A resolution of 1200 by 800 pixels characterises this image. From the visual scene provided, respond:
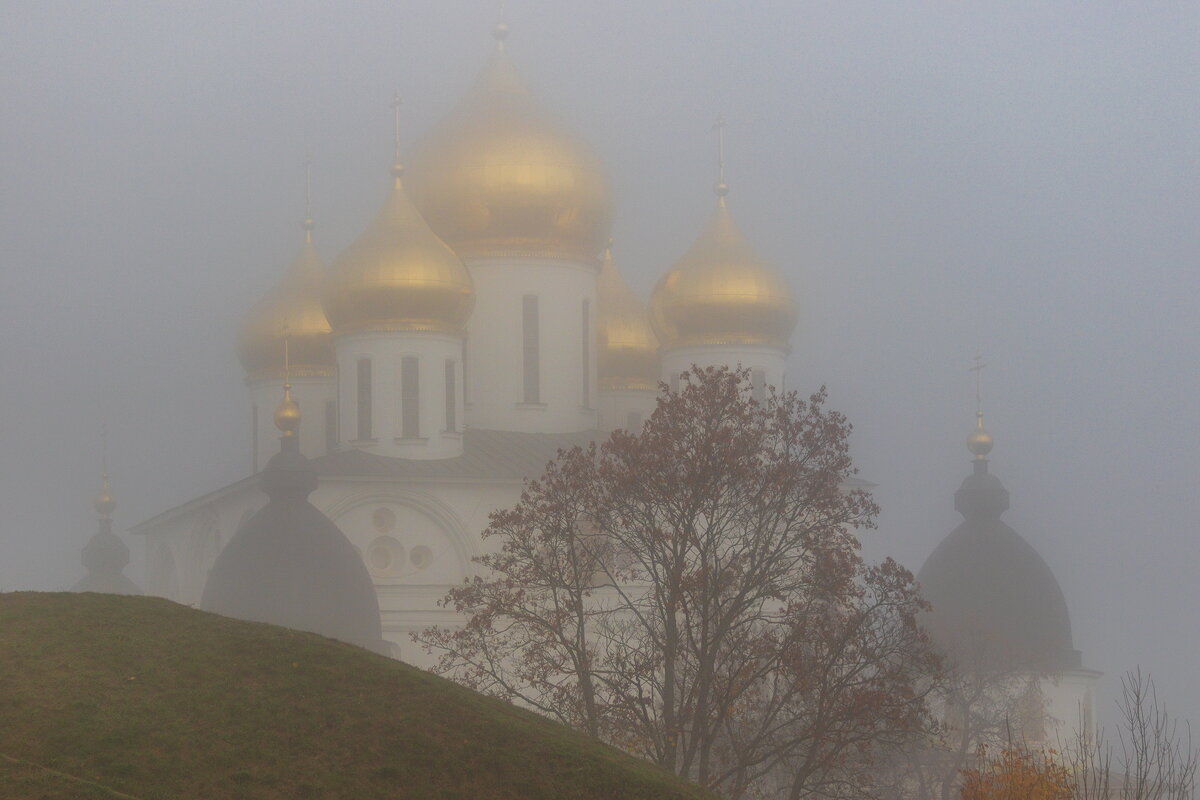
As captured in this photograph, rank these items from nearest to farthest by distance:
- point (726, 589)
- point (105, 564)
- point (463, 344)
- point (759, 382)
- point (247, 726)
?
point (247, 726) → point (726, 589) → point (463, 344) → point (759, 382) → point (105, 564)

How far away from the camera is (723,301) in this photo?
126 feet

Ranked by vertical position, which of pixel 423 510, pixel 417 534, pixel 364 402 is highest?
pixel 364 402

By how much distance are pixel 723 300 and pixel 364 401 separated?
262 inches

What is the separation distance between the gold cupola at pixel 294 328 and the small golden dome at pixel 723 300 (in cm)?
613

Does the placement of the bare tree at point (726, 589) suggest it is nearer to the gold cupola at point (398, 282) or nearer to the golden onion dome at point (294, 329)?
the gold cupola at point (398, 282)

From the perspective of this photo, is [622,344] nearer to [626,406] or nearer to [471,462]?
[626,406]

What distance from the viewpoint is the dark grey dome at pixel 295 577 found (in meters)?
32.4

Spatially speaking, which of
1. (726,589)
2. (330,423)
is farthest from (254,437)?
(726,589)

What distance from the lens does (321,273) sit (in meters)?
40.5

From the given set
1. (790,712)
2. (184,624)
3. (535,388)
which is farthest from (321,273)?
(184,624)

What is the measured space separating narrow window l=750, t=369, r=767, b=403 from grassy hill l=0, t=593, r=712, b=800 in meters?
23.2

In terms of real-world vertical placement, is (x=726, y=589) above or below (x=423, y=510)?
below

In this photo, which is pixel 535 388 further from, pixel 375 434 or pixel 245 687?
pixel 245 687

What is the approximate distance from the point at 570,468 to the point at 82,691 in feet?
26.6
